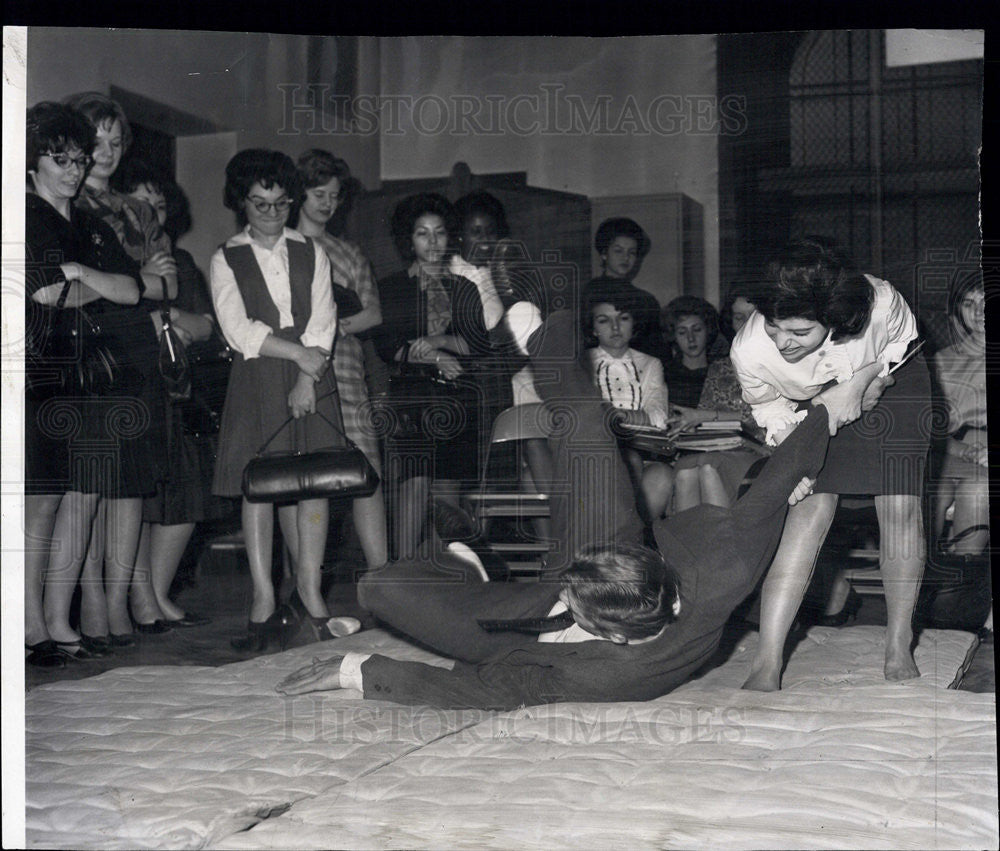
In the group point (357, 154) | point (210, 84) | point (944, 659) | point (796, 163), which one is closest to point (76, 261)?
point (210, 84)

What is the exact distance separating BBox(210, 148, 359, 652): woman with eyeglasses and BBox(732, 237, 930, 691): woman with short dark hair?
4.06 ft

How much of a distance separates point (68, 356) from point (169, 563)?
68 cm

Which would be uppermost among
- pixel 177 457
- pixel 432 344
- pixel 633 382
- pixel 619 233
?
pixel 619 233

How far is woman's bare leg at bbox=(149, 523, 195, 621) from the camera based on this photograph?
3508mm

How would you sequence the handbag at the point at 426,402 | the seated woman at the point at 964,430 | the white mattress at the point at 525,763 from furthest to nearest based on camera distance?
the handbag at the point at 426,402, the seated woman at the point at 964,430, the white mattress at the point at 525,763

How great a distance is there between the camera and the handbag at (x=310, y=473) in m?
3.46

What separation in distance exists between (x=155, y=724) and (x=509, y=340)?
5.05ft

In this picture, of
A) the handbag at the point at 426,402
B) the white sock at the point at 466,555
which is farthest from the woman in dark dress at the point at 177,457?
the white sock at the point at 466,555

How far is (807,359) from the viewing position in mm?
3379

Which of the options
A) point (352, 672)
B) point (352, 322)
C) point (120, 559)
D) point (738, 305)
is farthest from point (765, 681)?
point (120, 559)

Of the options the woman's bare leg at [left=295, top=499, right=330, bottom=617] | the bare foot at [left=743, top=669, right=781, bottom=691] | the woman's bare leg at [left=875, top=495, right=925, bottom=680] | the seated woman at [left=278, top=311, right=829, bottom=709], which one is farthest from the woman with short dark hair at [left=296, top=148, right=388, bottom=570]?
the woman's bare leg at [left=875, top=495, right=925, bottom=680]

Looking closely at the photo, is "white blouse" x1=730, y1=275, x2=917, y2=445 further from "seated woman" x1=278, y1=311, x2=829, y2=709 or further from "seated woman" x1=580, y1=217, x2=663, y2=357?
"seated woman" x1=580, y1=217, x2=663, y2=357

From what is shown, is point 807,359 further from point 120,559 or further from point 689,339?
point 120,559

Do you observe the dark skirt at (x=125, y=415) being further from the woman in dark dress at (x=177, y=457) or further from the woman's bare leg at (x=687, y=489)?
the woman's bare leg at (x=687, y=489)
